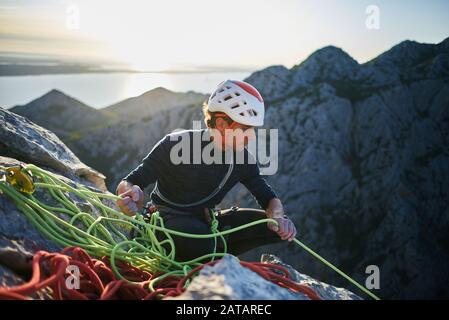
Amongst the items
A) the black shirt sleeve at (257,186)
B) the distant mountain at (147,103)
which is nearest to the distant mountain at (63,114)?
the distant mountain at (147,103)

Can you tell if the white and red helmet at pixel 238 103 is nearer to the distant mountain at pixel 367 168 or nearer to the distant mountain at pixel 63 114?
the distant mountain at pixel 367 168

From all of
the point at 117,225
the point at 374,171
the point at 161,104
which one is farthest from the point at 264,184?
the point at 161,104

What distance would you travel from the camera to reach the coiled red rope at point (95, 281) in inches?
138

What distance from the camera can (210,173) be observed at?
6059 mm

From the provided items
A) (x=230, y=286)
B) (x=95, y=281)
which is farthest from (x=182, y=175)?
(x=230, y=286)

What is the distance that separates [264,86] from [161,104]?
18.1 m

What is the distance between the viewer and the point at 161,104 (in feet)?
190

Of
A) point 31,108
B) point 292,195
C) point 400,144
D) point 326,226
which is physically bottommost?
point 326,226

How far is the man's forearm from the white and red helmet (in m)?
1.20

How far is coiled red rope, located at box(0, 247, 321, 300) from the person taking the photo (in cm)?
351

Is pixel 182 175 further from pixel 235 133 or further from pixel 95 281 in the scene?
pixel 95 281

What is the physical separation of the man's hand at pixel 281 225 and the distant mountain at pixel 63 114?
48.7 m

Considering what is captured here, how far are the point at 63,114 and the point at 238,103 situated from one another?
2073 inches

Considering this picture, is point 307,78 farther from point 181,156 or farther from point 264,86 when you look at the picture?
point 181,156
